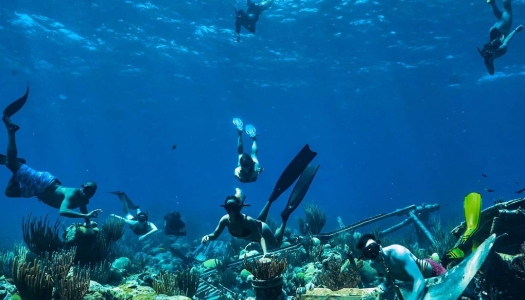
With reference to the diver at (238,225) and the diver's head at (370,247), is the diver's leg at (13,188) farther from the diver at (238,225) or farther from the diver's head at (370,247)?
the diver's head at (370,247)

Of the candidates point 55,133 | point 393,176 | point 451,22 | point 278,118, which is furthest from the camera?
point 393,176

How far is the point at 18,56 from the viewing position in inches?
1124

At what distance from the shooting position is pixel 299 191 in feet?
28.1

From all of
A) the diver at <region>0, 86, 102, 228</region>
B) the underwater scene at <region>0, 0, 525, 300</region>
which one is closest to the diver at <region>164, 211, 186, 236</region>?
the underwater scene at <region>0, 0, 525, 300</region>

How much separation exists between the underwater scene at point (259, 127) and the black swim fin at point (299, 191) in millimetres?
72

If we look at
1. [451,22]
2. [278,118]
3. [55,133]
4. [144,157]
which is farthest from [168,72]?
[144,157]

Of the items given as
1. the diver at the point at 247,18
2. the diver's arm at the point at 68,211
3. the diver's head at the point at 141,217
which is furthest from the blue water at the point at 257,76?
the diver's arm at the point at 68,211

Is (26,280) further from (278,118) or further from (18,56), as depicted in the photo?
(278,118)

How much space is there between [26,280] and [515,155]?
10419 centimetres

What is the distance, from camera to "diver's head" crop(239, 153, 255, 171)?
31.9 feet

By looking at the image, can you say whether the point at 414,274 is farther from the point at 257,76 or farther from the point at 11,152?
the point at 257,76

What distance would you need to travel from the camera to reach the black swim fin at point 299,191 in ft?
27.7

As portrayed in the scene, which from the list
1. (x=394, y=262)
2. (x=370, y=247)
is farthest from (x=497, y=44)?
(x=370, y=247)

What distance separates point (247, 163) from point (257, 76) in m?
26.3
